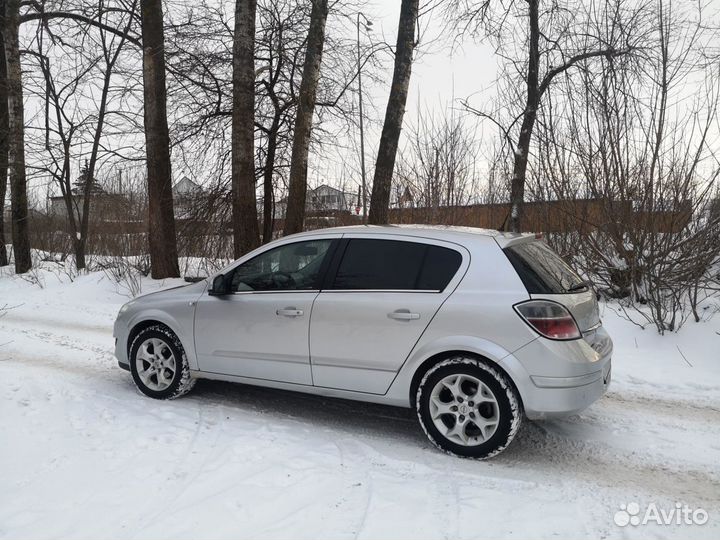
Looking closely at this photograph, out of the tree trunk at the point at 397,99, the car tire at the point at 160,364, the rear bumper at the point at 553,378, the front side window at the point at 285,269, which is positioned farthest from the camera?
the tree trunk at the point at 397,99

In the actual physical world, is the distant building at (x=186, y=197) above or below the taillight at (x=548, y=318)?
above

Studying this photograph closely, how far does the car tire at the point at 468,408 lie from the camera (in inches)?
146

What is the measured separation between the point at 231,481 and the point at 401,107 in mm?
8400

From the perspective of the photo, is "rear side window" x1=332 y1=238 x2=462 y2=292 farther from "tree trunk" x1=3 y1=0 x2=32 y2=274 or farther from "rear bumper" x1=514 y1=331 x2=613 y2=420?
"tree trunk" x1=3 y1=0 x2=32 y2=274

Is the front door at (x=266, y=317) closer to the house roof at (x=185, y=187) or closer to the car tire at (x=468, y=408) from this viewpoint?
the car tire at (x=468, y=408)

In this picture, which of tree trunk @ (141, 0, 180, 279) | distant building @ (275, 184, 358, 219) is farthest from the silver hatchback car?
distant building @ (275, 184, 358, 219)

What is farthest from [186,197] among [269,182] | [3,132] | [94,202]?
[94,202]

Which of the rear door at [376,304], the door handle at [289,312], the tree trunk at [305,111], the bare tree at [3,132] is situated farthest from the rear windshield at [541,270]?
the bare tree at [3,132]

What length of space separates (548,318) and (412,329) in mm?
933

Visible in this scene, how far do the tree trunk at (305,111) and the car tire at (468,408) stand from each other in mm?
7445

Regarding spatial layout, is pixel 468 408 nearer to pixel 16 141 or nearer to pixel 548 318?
pixel 548 318

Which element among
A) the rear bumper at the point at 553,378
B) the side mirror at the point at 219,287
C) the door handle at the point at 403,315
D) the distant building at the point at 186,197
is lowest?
the rear bumper at the point at 553,378

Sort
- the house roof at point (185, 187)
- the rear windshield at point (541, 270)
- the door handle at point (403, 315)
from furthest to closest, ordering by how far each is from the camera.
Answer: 1. the house roof at point (185, 187)
2. the door handle at point (403, 315)
3. the rear windshield at point (541, 270)

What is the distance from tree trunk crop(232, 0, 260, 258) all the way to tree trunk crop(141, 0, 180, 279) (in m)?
2.34
